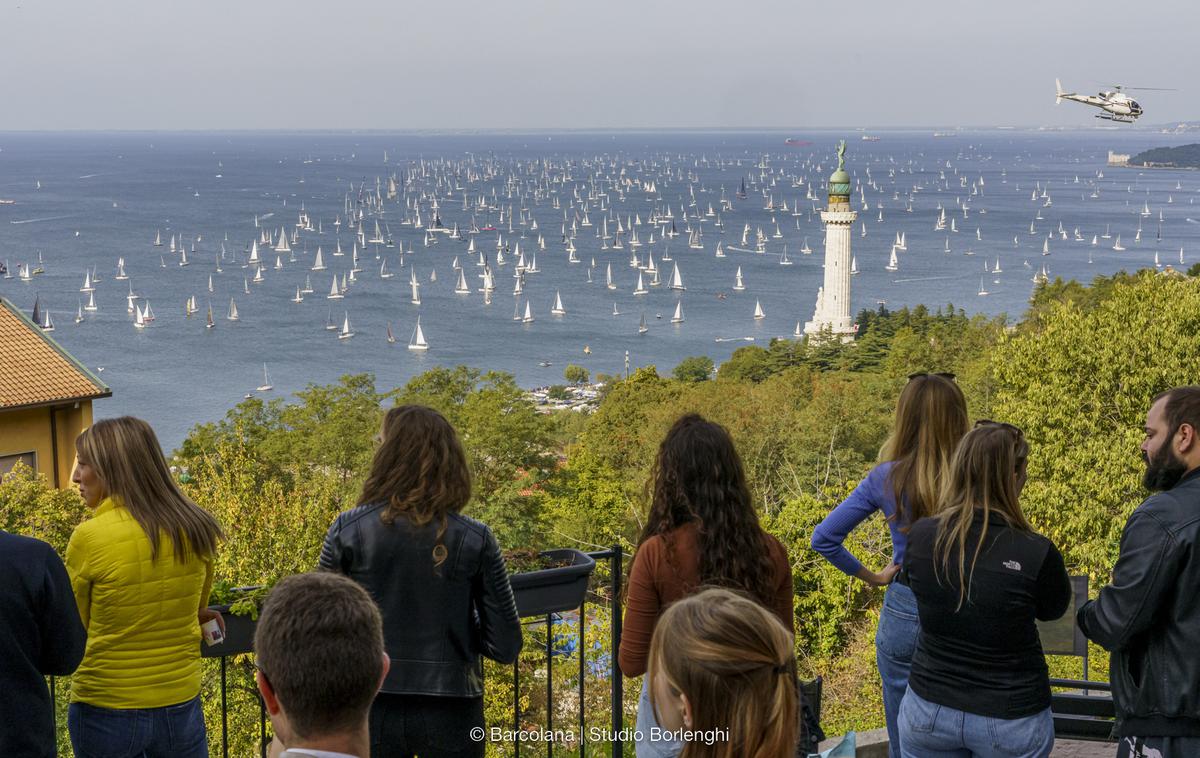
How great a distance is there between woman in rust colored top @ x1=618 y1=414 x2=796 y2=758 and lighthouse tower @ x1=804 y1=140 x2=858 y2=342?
66.2 metres

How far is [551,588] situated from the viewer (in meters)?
3.89

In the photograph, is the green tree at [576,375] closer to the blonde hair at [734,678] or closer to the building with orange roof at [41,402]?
the building with orange roof at [41,402]

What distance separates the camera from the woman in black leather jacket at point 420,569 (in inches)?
125

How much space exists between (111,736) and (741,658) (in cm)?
224

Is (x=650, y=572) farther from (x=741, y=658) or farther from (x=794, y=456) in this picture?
(x=794, y=456)

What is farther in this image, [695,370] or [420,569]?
[695,370]

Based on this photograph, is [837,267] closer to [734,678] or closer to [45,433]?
[45,433]

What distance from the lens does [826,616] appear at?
A: 1767 centimetres

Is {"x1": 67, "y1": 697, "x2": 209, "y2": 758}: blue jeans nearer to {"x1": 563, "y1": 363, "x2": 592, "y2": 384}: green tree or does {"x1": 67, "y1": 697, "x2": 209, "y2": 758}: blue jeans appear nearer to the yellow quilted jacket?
the yellow quilted jacket

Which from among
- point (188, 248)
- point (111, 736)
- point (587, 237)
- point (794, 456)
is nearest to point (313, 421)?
point (794, 456)

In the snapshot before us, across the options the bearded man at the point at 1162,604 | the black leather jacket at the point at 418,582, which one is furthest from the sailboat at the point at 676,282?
the black leather jacket at the point at 418,582

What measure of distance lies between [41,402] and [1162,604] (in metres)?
23.6

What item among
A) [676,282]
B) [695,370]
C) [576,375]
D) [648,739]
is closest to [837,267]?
[695,370]

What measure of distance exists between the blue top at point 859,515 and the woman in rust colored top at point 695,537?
728 millimetres
